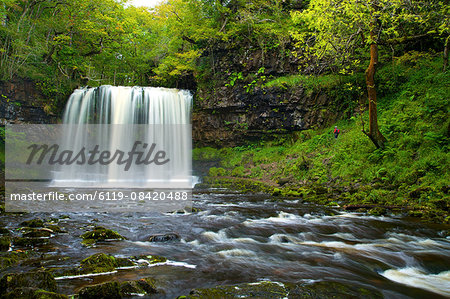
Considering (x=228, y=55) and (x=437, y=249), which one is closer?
(x=437, y=249)

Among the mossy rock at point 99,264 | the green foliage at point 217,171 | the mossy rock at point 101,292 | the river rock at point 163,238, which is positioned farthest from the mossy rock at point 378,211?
the green foliage at point 217,171

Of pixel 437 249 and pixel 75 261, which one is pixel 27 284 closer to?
pixel 75 261

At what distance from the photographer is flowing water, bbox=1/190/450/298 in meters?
3.62

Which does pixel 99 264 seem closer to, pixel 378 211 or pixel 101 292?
pixel 101 292

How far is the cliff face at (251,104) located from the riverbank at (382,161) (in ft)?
4.23

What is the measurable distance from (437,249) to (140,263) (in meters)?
5.51

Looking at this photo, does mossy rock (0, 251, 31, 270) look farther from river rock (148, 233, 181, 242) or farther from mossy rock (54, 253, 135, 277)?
river rock (148, 233, 181, 242)

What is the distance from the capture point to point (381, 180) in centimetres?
1064

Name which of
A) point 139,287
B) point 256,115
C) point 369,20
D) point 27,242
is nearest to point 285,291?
point 139,287

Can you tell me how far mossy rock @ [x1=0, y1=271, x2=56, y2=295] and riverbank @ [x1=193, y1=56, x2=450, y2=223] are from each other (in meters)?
8.47

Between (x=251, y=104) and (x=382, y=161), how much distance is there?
1157 centimetres

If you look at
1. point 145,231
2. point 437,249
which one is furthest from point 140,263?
point 437,249

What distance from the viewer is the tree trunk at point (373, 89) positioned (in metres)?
10.7
